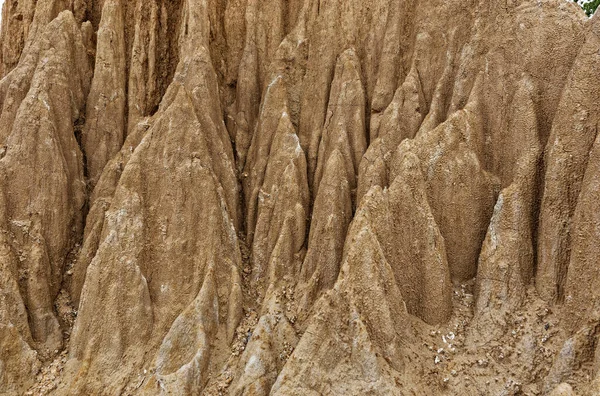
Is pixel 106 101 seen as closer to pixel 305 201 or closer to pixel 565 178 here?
pixel 305 201

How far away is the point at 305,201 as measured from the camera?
1326 centimetres

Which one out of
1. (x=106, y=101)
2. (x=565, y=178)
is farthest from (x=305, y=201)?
(x=106, y=101)

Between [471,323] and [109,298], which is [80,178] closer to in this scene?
[109,298]

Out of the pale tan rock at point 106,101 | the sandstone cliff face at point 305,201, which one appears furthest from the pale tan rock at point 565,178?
the pale tan rock at point 106,101

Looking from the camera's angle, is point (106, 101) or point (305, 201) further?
point (106, 101)

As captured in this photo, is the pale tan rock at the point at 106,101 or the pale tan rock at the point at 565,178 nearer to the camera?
the pale tan rock at the point at 565,178

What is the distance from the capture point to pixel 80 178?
1438cm

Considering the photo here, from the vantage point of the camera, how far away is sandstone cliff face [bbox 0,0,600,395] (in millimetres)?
10055

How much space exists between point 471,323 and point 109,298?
8065 mm

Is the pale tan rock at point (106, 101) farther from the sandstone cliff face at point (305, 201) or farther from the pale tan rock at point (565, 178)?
the pale tan rock at point (565, 178)

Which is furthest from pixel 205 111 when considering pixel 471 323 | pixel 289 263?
pixel 471 323

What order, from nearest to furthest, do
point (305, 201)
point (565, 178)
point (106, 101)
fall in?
point (565, 178), point (305, 201), point (106, 101)

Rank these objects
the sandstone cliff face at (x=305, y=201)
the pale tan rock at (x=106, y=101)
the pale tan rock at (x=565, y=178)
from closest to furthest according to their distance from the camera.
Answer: the sandstone cliff face at (x=305, y=201)
the pale tan rock at (x=565, y=178)
the pale tan rock at (x=106, y=101)

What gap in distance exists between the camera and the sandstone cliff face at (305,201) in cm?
1005
